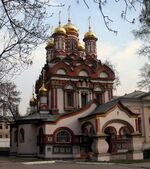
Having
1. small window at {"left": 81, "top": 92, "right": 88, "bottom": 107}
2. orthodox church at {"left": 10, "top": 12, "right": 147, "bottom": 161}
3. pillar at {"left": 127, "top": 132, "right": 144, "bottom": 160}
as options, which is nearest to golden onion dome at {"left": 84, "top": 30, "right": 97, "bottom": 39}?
orthodox church at {"left": 10, "top": 12, "right": 147, "bottom": 161}

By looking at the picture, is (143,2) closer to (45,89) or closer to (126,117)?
(126,117)

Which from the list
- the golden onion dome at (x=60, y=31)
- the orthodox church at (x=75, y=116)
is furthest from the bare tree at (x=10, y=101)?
the golden onion dome at (x=60, y=31)

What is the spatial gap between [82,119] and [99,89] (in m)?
6.48

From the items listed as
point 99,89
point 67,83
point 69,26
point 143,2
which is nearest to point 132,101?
point 99,89

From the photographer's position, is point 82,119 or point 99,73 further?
point 99,73

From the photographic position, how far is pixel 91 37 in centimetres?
4050

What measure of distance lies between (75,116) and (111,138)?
412 cm

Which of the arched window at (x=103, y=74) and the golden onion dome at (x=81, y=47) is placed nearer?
the arched window at (x=103, y=74)

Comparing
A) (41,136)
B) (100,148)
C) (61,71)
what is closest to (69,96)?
(61,71)

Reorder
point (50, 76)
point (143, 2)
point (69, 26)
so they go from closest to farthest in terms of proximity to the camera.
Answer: point (143, 2) → point (50, 76) → point (69, 26)

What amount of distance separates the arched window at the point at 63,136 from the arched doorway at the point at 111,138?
3535 millimetres

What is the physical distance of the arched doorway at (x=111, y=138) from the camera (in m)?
29.9

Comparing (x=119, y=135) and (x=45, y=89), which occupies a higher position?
(x=45, y=89)

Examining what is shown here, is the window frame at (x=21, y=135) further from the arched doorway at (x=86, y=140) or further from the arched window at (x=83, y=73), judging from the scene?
the arched window at (x=83, y=73)
